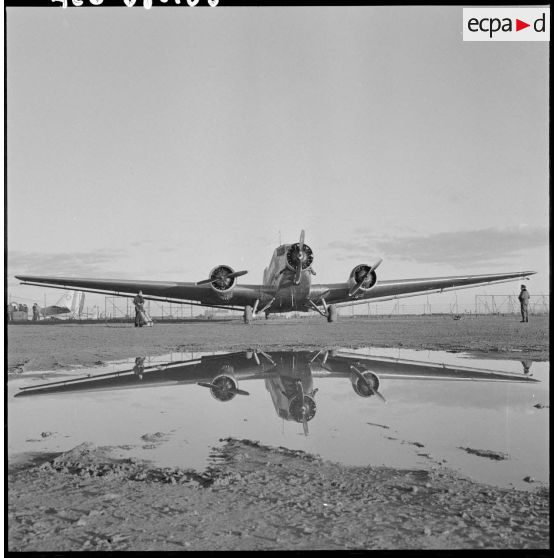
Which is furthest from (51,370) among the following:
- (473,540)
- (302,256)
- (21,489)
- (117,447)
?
(302,256)

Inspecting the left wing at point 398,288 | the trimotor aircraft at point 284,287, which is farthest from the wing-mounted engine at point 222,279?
the left wing at point 398,288

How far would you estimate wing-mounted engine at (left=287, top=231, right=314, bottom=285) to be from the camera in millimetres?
22719

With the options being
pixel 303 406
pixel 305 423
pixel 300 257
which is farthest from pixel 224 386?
pixel 300 257

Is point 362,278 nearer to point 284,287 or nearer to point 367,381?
point 284,287

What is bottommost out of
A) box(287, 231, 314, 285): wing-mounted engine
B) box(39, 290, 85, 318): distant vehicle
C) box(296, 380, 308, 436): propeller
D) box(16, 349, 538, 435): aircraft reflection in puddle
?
box(39, 290, 85, 318): distant vehicle

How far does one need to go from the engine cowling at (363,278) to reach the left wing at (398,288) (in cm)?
14

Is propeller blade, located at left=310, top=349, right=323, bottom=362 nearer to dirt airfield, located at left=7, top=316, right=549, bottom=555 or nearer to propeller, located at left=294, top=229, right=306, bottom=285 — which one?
dirt airfield, located at left=7, top=316, right=549, bottom=555

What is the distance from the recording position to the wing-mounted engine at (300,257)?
22719 mm

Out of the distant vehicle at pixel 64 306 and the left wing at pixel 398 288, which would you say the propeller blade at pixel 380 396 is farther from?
the distant vehicle at pixel 64 306

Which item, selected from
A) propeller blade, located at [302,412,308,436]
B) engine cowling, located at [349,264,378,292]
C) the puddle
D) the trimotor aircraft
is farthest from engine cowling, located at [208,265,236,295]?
propeller blade, located at [302,412,308,436]

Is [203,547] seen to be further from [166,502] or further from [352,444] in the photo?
[352,444]

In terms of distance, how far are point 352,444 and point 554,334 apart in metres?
2.53

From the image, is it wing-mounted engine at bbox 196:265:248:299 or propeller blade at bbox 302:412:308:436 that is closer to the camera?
propeller blade at bbox 302:412:308:436

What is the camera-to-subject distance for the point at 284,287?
2402 centimetres
